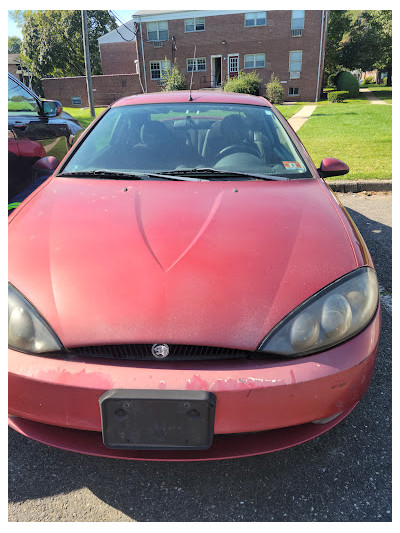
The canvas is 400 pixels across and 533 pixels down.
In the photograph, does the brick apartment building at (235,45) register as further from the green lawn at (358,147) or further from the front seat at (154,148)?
the front seat at (154,148)

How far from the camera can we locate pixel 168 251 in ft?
5.31

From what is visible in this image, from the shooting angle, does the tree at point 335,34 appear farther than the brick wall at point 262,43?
Yes

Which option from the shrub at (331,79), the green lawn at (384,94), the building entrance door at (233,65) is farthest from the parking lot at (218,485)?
the shrub at (331,79)

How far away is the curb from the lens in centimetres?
562

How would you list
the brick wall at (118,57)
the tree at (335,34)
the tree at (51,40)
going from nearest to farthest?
the tree at (335,34) < the brick wall at (118,57) < the tree at (51,40)

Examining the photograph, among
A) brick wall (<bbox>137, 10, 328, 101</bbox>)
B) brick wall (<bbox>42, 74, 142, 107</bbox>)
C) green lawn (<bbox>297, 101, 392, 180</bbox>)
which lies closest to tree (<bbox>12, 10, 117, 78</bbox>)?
brick wall (<bbox>42, 74, 142, 107</bbox>)

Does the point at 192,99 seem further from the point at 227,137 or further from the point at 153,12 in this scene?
the point at 153,12

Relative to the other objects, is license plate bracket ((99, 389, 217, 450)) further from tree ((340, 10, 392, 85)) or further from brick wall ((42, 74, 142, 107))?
tree ((340, 10, 392, 85))

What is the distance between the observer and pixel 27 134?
4230 mm

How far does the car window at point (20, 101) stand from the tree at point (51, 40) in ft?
146

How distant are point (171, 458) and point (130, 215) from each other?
1.03 metres

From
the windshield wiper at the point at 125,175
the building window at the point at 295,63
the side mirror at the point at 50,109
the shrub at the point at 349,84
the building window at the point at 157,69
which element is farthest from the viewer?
the building window at the point at 157,69

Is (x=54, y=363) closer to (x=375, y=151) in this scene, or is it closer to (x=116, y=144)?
(x=116, y=144)

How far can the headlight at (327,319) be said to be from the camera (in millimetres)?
1395
